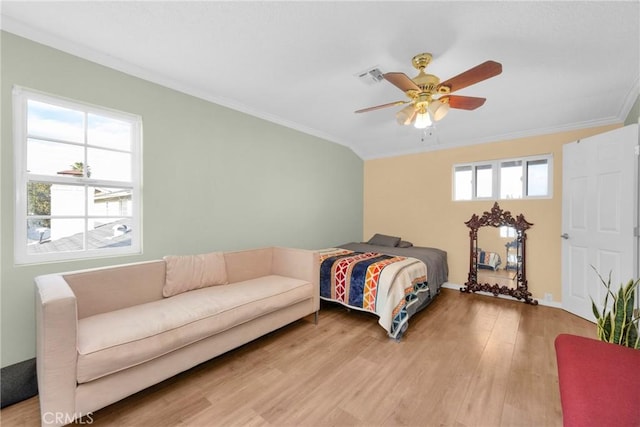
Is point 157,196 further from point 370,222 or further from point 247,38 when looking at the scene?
point 370,222

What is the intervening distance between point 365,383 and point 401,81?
2.18m

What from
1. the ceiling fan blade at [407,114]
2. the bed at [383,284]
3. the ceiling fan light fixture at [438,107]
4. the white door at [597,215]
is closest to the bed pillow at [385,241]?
the bed at [383,284]

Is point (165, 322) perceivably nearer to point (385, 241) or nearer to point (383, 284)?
point (383, 284)

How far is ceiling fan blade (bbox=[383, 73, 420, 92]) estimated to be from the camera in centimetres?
178

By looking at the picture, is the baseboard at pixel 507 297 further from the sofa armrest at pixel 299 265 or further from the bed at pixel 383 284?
the sofa armrest at pixel 299 265

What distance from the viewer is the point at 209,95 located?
2848mm

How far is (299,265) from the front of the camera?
9.50 feet

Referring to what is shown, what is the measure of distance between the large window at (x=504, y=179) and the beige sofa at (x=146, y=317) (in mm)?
2930

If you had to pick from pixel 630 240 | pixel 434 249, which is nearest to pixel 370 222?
pixel 434 249

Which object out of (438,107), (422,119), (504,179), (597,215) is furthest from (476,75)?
(504,179)

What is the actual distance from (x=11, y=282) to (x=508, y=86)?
433 cm

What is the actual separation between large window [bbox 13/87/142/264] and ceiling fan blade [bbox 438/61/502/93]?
8.80 feet

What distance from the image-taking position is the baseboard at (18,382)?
1.69m

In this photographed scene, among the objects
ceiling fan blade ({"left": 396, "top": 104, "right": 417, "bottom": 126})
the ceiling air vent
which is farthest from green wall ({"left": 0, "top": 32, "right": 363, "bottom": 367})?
ceiling fan blade ({"left": 396, "top": 104, "right": 417, "bottom": 126})
